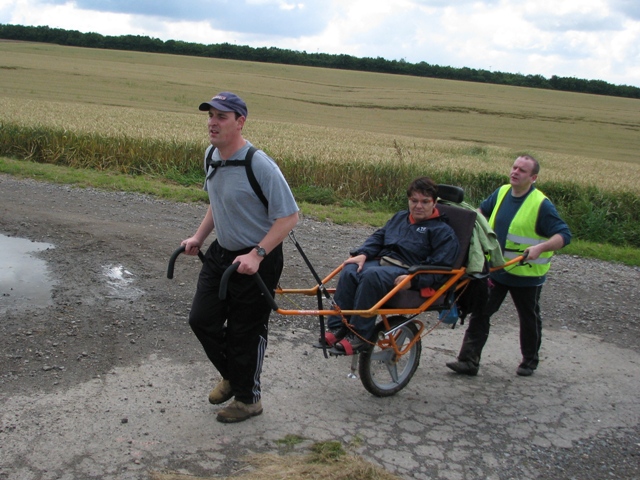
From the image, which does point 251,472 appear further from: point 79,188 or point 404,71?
point 404,71

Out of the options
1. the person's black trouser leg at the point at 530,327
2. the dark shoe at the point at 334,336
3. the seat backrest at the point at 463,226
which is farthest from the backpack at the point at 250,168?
the person's black trouser leg at the point at 530,327

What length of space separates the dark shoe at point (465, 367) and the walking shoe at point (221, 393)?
1986 mm

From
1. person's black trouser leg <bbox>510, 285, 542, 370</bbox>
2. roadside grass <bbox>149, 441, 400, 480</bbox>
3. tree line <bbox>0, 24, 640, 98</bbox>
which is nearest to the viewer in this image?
roadside grass <bbox>149, 441, 400, 480</bbox>

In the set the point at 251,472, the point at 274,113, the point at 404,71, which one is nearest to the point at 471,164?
the point at 251,472

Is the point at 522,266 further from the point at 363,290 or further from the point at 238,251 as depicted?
the point at 238,251

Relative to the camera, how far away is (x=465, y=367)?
5.57 metres

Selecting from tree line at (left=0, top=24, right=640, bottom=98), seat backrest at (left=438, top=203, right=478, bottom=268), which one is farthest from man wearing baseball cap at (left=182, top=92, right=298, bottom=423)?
tree line at (left=0, top=24, right=640, bottom=98)

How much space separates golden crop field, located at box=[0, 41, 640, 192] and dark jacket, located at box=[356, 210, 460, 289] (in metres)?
10.2

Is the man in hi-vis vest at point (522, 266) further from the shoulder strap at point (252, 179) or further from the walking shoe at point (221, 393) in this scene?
the shoulder strap at point (252, 179)

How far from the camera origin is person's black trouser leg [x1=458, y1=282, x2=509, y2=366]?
5625 mm

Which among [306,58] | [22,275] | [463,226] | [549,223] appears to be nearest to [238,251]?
[463,226]

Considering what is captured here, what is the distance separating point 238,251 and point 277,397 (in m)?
1.18

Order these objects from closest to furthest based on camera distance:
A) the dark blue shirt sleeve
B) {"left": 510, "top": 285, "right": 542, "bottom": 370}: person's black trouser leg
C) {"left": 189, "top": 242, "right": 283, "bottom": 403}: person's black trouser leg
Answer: {"left": 189, "top": 242, "right": 283, "bottom": 403}: person's black trouser leg, the dark blue shirt sleeve, {"left": 510, "top": 285, "right": 542, "bottom": 370}: person's black trouser leg

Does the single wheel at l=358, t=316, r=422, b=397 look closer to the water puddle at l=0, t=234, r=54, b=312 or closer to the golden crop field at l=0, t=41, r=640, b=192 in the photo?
the water puddle at l=0, t=234, r=54, b=312
